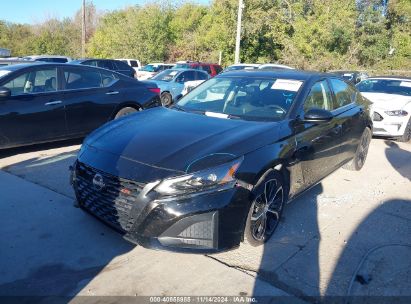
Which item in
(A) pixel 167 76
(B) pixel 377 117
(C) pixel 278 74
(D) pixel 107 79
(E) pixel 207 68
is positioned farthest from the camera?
(E) pixel 207 68

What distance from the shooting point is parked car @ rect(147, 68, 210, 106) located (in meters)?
13.5

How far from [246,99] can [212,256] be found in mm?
1841

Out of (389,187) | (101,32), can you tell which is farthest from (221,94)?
(101,32)

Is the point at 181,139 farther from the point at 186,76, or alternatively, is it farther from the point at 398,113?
the point at 186,76

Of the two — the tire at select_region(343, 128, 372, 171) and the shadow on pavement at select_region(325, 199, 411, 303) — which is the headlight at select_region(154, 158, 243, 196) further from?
the tire at select_region(343, 128, 372, 171)

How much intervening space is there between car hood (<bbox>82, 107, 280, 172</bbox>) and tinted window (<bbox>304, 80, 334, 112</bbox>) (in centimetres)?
76

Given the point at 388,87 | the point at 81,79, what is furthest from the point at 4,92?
the point at 388,87

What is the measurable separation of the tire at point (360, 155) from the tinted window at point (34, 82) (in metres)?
4.94

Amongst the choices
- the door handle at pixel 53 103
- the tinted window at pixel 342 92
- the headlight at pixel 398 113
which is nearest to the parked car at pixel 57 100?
the door handle at pixel 53 103

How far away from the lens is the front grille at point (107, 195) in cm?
311

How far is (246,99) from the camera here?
4449 millimetres

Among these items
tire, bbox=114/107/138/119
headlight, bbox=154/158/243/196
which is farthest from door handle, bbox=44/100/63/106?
headlight, bbox=154/158/243/196

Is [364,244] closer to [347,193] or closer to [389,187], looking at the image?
[347,193]

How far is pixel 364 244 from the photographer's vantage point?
3869mm
